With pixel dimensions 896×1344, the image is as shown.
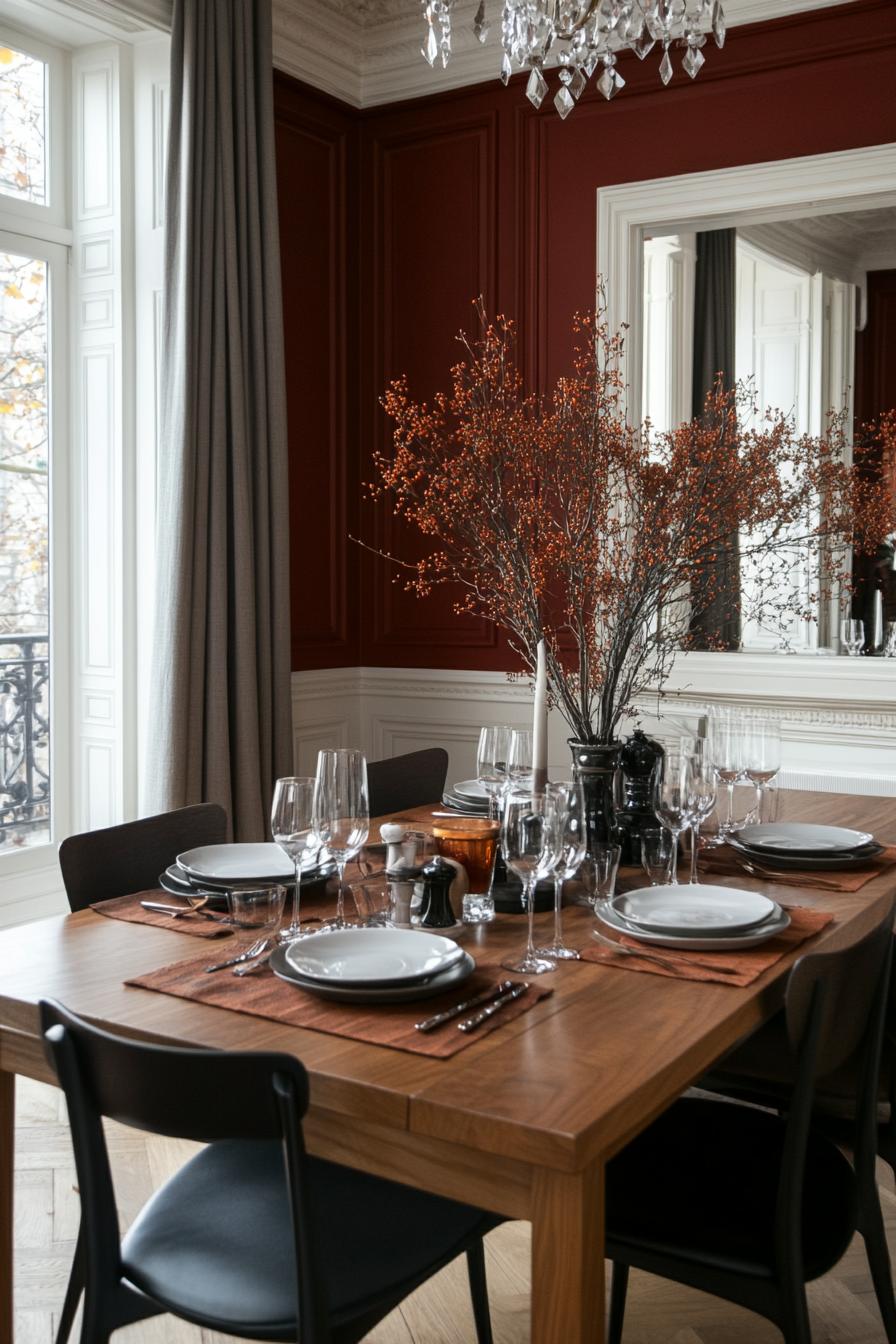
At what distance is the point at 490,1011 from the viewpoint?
1415 millimetres

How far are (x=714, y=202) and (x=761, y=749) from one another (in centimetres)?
247

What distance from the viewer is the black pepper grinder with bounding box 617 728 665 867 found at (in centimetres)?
215

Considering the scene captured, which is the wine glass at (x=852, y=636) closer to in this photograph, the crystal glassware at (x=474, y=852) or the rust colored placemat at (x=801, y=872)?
the rust colored placemat at (x=801, y=872)

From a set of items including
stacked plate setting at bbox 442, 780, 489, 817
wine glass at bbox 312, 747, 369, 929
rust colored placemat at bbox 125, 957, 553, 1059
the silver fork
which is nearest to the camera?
rust colored placemat at bbox 125, 957, 553, 1059

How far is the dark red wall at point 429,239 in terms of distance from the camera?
3996 millimetres

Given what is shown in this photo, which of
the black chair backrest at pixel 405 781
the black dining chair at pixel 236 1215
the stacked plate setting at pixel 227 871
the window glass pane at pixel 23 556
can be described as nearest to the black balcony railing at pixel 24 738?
the window glass pane at pixel 23 556

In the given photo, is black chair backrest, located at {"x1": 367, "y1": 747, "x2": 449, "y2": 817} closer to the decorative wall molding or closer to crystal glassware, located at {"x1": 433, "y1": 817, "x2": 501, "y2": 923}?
the decorative wall molding

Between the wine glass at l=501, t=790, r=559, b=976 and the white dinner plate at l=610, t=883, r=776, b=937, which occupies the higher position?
the wine glass at l=501, t=790, r=559, b=976

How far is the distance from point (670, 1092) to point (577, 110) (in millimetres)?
3831

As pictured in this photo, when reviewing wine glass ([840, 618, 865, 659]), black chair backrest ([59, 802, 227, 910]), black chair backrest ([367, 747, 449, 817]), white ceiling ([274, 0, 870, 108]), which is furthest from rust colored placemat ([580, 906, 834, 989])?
white ceiling ([274, 0, 870, 108])

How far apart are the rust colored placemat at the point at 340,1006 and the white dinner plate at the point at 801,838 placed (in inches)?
31.1

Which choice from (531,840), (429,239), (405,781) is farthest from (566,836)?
(429,239)

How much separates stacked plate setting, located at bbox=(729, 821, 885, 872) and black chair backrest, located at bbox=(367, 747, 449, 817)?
864 millimetres

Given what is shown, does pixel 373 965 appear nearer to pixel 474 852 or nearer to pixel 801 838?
pixel 474 852
